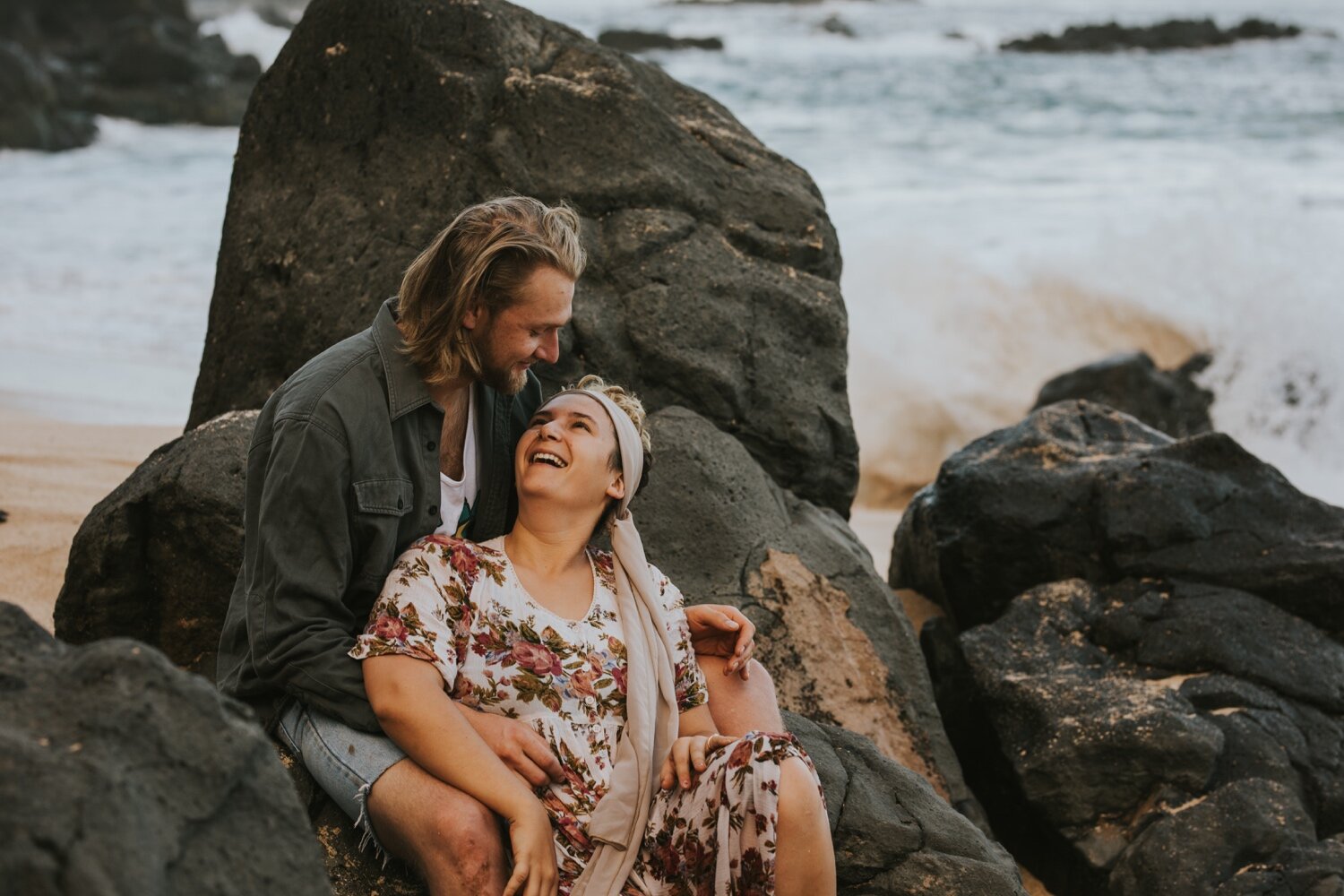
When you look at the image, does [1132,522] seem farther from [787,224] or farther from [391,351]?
[391,351]

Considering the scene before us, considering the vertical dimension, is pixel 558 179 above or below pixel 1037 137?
above

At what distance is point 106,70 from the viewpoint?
33.2 m

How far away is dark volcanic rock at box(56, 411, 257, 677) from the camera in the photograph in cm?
447

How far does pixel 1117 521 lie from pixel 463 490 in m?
2.81

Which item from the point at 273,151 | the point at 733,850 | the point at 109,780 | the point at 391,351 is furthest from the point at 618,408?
the point at 273,151

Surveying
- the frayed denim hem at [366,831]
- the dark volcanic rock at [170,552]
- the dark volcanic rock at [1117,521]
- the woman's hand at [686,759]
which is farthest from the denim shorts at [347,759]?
the dark volcanic rock at [1117,521]

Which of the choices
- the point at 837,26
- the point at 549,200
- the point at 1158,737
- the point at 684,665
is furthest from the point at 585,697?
→ the point at 837,26

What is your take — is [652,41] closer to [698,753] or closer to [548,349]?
[548,349]

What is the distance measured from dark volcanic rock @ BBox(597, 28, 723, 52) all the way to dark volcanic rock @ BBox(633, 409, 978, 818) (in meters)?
36.8

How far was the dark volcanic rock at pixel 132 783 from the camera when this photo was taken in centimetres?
185

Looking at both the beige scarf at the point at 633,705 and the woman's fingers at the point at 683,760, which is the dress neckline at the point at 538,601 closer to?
the beige scarf at the point at 633,705

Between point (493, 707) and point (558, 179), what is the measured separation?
2.69 meters

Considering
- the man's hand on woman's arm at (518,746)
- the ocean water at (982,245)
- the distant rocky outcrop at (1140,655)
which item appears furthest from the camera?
the ocean water at (982,245)

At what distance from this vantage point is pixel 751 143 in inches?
235
